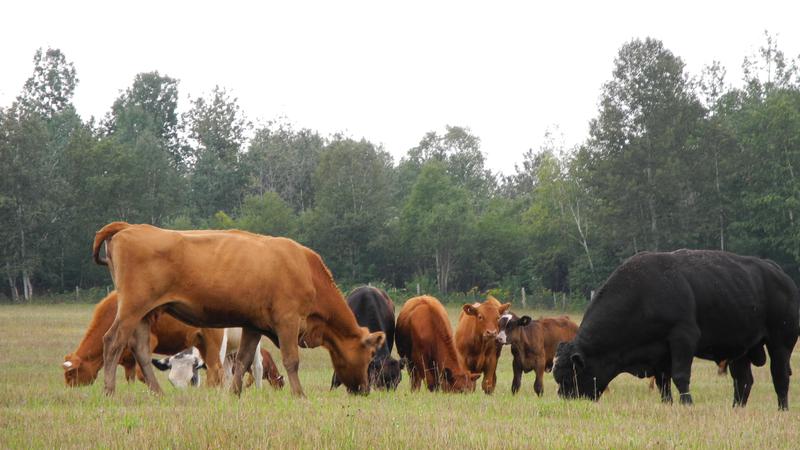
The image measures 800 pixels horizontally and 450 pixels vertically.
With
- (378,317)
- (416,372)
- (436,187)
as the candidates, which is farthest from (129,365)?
(436,187)

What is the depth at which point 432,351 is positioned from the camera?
15227mm

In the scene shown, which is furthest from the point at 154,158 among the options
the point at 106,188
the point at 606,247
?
the point at 606,247

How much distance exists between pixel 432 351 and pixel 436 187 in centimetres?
5608

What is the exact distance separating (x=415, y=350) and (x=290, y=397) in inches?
192

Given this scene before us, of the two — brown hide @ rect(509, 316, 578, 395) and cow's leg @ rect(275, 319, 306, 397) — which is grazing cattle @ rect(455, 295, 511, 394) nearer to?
brown hide @ rect(509, 316, 578, 395)

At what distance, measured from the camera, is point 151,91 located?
99.4m

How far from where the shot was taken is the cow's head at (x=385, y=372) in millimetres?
13867

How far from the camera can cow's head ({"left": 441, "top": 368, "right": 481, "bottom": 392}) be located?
1447 cm

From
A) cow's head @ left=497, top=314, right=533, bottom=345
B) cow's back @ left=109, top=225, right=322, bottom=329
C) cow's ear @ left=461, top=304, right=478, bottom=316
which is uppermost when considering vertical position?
cow's back @ left=109, top=225, right=322, bottom=329

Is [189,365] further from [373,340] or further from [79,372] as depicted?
[373,340]

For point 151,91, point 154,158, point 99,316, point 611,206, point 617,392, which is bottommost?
point 617,392

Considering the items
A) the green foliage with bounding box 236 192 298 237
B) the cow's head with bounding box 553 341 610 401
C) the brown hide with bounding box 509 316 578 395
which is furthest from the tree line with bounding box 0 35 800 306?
the cow's head with bounding box 553 341 610 401

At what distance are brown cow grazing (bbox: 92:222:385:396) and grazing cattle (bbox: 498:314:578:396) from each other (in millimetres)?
4196

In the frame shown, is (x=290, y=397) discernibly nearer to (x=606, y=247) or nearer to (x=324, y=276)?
(x=324, y=276)
